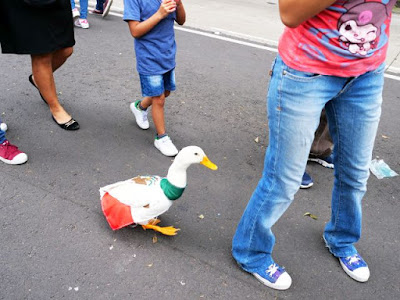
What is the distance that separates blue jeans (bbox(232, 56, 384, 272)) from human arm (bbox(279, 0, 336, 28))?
0.72 ft

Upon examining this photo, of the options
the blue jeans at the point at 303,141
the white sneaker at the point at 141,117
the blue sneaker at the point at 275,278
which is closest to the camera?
the blue jeans at the point at 303,141

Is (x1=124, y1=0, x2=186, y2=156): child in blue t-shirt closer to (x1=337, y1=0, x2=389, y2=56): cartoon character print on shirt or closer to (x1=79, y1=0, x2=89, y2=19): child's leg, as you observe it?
(x1=337, y1=0, x2=389, y2=56): cartoon character print on shirt

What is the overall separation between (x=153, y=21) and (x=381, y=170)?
2.29m

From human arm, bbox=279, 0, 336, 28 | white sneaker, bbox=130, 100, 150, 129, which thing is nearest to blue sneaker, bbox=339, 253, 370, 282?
human arm, bbox=279, 0, 336, 28

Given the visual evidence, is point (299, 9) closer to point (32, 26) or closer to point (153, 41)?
point (153, 41)

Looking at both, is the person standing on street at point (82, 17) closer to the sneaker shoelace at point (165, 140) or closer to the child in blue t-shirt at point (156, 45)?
the child in blue t-shirt at point (156, 45)

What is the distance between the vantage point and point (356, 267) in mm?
2359

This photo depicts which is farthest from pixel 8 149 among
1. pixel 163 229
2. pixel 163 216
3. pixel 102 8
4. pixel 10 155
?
pixel 102 8

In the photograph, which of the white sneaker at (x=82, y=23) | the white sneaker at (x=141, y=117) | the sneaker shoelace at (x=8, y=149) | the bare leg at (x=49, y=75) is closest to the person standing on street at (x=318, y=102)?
the white sneaker at (x=141, y=117)

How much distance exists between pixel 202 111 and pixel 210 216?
5.48 feet

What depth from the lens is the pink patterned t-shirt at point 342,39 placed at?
1596 mm

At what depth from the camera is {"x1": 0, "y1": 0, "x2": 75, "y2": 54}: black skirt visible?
3021mm

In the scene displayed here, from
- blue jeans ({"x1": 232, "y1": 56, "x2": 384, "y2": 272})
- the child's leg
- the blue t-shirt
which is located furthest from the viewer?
the child's leg

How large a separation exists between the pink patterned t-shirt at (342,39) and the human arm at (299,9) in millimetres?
107
